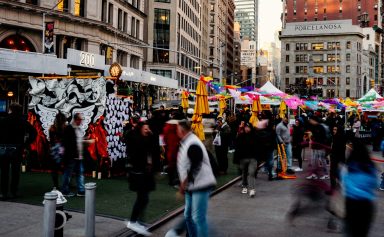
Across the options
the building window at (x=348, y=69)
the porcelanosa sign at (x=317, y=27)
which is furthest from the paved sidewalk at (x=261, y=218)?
the porcelanosa sign at (x=317, y=27)

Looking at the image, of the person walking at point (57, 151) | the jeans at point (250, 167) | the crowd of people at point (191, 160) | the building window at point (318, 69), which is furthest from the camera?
the building window at point (318, 69)

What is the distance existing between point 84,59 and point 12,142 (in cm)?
1245

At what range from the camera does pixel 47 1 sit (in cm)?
3375

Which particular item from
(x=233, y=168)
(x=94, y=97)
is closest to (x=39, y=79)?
(x=94, y=97)

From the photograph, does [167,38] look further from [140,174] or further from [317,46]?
[140,174]

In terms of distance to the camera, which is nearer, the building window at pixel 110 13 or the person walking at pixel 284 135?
the person walking at pixel 284 135

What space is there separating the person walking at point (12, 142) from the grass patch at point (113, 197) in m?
0.54

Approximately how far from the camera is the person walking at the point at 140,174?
24.5 feet

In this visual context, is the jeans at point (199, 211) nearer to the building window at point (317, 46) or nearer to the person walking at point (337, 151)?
the person walking at point (337, 151)

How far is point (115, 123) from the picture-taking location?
14258 mm

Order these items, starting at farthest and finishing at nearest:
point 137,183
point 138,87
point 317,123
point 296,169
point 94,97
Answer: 1. point 138,87
2. point 296,169
3. point 94,97
4. point 317,123
5. point 137,183

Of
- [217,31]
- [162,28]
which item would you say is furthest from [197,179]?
[217,31]

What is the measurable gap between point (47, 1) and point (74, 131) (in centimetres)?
2711

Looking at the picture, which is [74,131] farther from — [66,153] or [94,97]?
[94,97]
